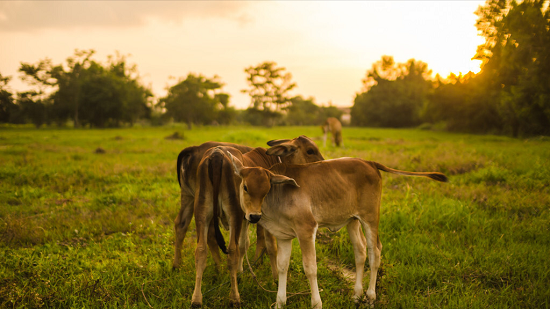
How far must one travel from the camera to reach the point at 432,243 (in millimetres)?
5152

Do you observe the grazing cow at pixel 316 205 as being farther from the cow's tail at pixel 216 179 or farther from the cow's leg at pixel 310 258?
the cow's tail at pixel 216 179

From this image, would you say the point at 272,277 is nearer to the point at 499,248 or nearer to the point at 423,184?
the point at 499,248

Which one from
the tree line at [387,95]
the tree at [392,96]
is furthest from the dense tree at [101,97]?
the tree at [392,96]

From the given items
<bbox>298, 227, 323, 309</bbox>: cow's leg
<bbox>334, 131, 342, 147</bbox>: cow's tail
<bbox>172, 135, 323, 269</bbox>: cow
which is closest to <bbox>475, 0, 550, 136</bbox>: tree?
<bbox>172, 135, 323, 269</bbox>: cow

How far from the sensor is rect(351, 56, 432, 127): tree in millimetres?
53750

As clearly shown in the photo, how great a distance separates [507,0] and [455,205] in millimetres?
6325

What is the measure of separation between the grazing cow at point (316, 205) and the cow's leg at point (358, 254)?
11 millimetres

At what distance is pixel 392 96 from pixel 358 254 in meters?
56.9

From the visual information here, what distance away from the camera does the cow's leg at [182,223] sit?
4777mm

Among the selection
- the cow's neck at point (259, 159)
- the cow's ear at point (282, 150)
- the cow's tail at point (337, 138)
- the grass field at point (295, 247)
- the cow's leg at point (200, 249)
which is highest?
the cow's ear at point (282, 150)

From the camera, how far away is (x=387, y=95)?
2269 inches

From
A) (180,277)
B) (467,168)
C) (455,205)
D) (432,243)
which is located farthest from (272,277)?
(467,168)

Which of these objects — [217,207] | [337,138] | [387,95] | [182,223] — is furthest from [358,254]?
[387,95]

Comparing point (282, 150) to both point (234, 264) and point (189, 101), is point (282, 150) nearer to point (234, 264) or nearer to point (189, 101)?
point (234, 264)
